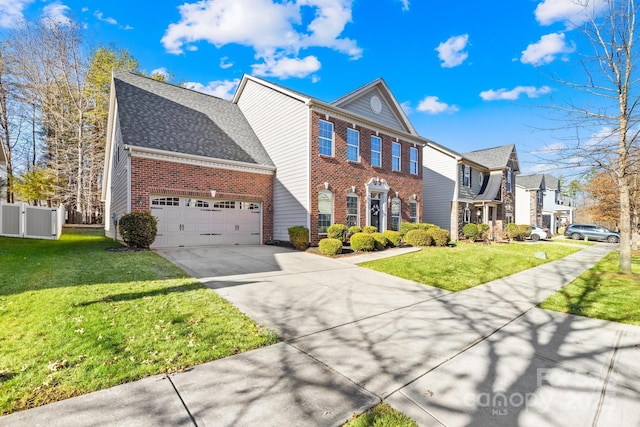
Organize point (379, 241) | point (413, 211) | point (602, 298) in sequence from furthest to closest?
point (413, 211) < point (379, 241) < point (602, 298)

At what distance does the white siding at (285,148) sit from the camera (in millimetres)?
13922

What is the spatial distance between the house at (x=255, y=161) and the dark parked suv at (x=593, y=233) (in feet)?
67.1

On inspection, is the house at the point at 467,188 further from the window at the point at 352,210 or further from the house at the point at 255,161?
the window at the point at 352,210

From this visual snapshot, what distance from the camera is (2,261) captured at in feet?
26.3

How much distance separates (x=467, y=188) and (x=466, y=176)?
921 mm

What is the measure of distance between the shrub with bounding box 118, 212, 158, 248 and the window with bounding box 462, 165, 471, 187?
20.6 m

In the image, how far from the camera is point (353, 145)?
1573cm

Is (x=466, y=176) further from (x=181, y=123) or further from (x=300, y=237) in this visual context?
(x=181, y=123)

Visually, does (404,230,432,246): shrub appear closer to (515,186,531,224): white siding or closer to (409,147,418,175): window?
(409,147,418,175): window

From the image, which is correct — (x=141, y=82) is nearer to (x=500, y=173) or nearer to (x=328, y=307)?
(x=328, y=307)

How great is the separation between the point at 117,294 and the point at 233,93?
17.0 meters

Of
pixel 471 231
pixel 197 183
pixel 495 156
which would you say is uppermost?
pixel 495 156

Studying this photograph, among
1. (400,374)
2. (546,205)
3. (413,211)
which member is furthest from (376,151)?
(546,205)

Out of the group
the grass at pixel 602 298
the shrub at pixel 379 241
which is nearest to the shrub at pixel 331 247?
the shrub at pixel 379 241
